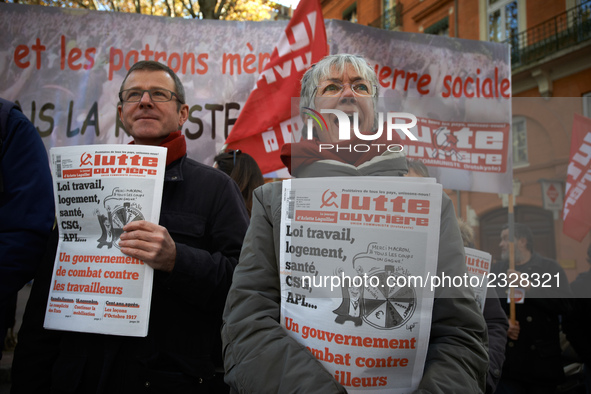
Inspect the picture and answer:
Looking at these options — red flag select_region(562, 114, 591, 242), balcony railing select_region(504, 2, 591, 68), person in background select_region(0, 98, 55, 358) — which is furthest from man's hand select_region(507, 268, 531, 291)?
balcony railing select_region(504, 2, 591, 68)

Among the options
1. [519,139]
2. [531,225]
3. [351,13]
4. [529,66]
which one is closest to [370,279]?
[531,225]

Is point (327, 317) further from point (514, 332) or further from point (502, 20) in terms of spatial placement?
point (502, 20)

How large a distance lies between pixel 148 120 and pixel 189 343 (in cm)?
84

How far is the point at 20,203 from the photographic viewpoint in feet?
5.05

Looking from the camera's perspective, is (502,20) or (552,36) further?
(502,20)

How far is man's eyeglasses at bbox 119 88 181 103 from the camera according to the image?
5.90 feet

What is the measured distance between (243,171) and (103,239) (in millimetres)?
1403

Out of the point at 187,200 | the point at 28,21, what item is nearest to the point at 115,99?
the point at 28,21

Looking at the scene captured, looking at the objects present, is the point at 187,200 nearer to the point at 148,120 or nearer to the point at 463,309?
the point at 148,120

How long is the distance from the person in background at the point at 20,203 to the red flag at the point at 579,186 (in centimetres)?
312

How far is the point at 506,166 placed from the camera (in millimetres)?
3088

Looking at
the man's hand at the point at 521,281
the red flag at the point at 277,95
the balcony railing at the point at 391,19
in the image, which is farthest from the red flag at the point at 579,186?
the balcony railing at the point at 391,19

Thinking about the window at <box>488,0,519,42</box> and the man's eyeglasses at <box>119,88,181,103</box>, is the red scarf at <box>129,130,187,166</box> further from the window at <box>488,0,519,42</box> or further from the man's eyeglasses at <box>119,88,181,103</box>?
the window at <box>488,0,519,42</box>

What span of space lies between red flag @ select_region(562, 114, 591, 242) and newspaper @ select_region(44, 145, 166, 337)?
9.40 feet
